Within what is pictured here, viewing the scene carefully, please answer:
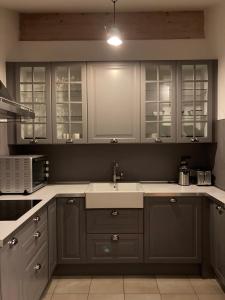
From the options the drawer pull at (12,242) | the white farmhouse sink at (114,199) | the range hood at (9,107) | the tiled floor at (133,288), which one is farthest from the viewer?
the white farmhouse sink at (114,199)

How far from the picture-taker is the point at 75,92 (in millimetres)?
3221

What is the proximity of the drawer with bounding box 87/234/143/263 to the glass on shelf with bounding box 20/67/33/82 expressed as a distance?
181 cm

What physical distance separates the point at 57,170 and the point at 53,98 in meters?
0.88

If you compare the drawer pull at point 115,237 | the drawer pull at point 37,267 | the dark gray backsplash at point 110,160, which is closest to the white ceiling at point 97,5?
the dark gray backsplash at point 110,160

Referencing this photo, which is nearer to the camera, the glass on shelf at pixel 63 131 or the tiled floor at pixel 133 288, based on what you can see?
the tiled floor at pixel 133 288

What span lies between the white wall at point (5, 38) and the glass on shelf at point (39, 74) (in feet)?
1.06

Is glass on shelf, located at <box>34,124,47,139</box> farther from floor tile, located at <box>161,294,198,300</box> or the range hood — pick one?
floor tile, located at <box>161,294,198,300</box>

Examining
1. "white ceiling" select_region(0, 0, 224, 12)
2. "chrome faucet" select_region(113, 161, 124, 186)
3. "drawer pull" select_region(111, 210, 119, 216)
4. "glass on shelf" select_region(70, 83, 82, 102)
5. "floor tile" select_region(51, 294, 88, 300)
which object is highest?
"white ceiling" select_region(0, 0, 224, 12)

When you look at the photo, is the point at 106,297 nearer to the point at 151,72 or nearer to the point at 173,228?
the point at 173,228

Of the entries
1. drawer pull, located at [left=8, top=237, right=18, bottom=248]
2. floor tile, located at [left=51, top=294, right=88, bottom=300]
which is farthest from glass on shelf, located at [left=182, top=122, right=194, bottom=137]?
drawer pull, located at [left=8, top=237, right=18, bottom=248]

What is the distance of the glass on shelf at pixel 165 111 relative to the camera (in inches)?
126

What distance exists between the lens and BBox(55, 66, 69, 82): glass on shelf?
126 inches

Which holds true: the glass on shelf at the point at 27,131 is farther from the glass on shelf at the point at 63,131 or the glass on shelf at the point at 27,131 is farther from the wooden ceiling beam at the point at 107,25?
the wooden ceiling beam at the point at 107,25

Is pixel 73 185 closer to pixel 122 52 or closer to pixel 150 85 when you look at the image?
pixel 150 85
